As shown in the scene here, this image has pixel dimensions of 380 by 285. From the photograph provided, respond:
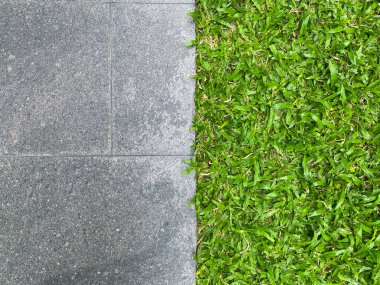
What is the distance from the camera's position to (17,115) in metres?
2.43

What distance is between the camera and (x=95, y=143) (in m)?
2.43

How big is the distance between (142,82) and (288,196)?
48.6 inches

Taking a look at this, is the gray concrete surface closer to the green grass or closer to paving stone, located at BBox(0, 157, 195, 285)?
paving stone, located at BBox(0, 157, 195, 285)

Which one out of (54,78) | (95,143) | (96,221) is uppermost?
(54,78)

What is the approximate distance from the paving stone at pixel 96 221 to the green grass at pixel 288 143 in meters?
0.19

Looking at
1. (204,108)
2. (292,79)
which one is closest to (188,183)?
(204,108)

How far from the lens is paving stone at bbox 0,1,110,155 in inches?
95.6

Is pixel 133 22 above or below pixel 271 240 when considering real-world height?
above

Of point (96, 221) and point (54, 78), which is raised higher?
point (54, 78)

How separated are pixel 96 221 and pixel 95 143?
52 cm

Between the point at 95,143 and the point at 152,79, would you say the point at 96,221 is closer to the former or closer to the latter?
the point at 95,143

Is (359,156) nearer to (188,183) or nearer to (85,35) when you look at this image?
(188,183)

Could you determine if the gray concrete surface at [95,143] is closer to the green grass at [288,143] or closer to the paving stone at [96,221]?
the paving stone at [96,221]

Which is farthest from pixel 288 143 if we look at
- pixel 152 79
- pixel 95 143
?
pixel 95 143
